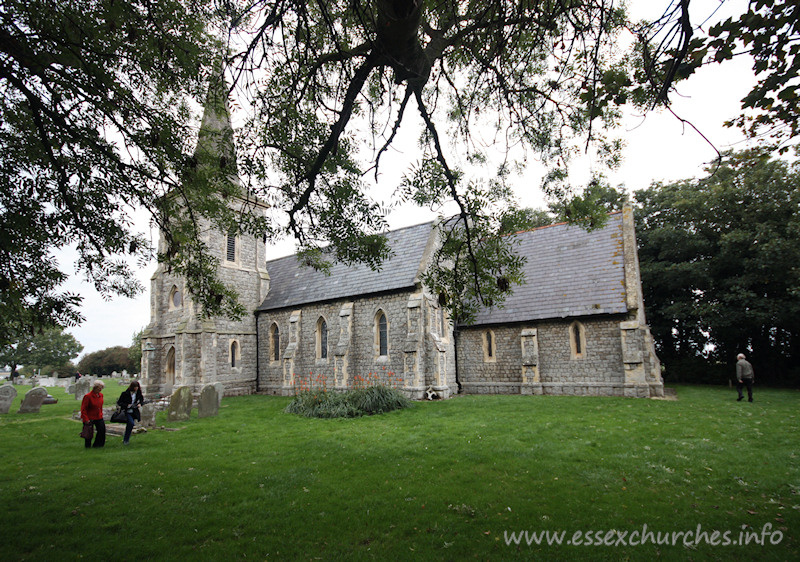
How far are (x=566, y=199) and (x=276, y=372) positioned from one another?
19024 mm

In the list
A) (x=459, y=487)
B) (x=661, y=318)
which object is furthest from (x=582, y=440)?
(x=661, y=318)

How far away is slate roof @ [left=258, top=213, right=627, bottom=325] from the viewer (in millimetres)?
16422

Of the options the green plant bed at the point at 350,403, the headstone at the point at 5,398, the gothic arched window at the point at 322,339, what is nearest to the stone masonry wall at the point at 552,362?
the green plant bed at the point at 350,403

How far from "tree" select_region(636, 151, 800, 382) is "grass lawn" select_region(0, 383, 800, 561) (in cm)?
1055

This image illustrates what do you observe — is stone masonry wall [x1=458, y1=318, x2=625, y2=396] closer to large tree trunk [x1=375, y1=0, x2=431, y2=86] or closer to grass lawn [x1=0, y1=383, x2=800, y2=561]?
grass lawn [x1=0, y1=383, x2=800, y2=561]

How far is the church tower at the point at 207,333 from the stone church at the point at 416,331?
65 millimetres

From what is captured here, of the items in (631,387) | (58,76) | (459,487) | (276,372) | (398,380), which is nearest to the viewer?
(58,76)

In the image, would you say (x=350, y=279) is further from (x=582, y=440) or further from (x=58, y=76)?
(x=58, y=76)

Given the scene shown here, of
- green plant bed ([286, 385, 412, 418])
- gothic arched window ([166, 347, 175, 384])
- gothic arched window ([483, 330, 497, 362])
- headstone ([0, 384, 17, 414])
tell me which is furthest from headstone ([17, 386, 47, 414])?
gothic arched window ([483, 330, 497, 362])

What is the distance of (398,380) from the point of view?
17234 millimetres

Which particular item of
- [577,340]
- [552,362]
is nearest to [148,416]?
[552,362]

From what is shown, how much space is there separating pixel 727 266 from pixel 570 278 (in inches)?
386

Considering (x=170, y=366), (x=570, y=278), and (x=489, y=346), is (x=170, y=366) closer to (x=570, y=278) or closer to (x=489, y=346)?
(x=489, y=346)

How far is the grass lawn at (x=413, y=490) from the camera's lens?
432 centimetres
